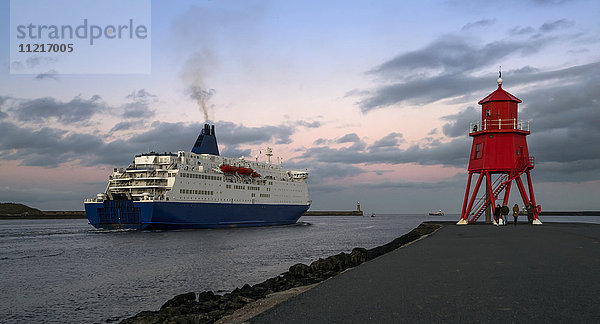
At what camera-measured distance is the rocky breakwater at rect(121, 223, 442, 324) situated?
9289mm

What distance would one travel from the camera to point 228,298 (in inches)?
498

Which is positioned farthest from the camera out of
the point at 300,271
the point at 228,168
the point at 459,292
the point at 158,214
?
the point at 228,168


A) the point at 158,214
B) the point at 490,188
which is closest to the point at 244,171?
the point at 158,214

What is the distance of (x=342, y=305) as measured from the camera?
25.9ft

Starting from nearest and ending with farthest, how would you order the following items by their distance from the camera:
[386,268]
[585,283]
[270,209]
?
[585,283], [386,268], [270,209]

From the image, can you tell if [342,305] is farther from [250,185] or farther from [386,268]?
[250,185]

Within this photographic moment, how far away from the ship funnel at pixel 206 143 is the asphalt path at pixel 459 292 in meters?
52.4

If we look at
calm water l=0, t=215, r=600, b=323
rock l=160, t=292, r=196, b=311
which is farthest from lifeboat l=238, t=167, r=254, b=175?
rock l=160, t=292, r=196, b=311

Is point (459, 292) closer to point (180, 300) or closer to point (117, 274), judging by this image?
point (180, 300)

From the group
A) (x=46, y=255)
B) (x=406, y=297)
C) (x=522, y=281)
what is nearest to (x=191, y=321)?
(x=406, y=297)

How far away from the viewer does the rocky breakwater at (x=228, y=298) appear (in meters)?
9.29

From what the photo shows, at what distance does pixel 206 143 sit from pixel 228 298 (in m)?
53.4

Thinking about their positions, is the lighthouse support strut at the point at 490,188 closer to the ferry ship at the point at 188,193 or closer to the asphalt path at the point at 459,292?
the asphalt path at the point at 459,292

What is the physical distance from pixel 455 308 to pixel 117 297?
12774mm
